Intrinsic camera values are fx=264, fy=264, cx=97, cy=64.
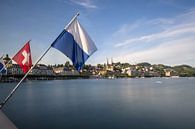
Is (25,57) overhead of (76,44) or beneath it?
beneath

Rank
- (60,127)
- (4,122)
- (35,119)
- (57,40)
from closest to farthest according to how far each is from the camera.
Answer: (4,122)
(57,40)
(60,127)
(35,119)

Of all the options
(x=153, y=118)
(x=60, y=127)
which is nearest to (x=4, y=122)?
(x=60, y=127)

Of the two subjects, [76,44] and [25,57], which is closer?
[76,44]

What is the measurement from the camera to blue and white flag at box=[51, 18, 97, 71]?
12.4 meters

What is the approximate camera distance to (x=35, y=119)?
3084 cm

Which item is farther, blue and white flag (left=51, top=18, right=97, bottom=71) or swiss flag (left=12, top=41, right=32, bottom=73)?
swiss flag (left=12, top=41, right=32, bottom=73)

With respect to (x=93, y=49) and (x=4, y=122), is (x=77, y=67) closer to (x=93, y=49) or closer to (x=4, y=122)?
(x=93, y=49)

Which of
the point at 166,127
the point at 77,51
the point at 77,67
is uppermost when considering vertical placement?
the point at 77,51

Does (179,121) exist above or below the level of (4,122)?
below

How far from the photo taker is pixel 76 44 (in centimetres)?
1278

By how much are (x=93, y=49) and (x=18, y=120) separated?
20.6 m

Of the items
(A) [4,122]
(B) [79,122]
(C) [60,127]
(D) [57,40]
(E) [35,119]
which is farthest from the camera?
(E) [35,119]

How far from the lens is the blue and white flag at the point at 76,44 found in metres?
12.4

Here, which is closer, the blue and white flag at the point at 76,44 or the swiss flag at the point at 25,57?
the blue and white flag at the point at 76,44
